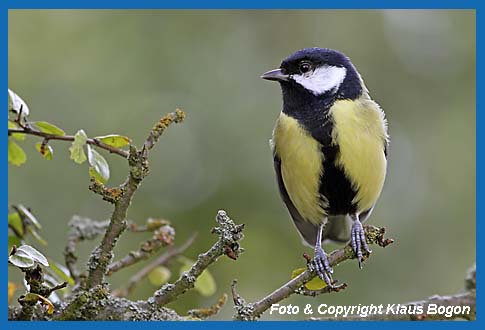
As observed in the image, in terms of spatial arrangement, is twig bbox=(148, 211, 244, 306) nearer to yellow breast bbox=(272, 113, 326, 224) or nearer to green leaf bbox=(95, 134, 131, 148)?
green leaf bbox=(95, 134, 131, 148)

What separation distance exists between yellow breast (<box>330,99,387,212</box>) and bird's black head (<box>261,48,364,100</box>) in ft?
0.24

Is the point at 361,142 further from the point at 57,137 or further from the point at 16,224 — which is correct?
the point at 16,224

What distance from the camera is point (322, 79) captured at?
274 centimetres

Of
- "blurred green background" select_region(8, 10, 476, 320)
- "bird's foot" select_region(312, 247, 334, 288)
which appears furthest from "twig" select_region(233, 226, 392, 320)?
"blurred green background" select_region(8, 10, 476, 320)

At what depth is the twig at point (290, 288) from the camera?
184cm

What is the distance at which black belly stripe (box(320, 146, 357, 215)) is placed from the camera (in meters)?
2.58

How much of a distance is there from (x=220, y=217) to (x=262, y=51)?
3478 mm

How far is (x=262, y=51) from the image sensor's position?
518 cm

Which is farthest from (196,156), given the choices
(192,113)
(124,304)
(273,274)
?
(124,304)

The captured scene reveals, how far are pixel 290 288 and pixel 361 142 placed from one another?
2.87 ft

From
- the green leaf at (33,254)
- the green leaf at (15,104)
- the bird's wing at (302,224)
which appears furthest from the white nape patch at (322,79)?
the green leaf at (33,254)

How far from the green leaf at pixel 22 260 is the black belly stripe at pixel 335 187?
120 cm

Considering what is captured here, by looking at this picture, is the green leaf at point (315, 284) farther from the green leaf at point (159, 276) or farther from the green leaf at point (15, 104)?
the green leaf at point (15, 104)

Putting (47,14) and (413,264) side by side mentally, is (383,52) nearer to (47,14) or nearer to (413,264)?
(413,264)
